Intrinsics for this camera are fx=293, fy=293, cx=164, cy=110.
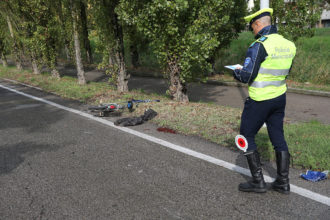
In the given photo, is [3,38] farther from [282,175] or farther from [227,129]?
[282,175]

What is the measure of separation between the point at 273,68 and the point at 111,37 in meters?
7.44

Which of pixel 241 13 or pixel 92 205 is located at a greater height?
pixel 241 13

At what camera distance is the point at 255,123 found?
11.3ft

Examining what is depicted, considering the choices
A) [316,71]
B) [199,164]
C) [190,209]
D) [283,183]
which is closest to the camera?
[190,209]

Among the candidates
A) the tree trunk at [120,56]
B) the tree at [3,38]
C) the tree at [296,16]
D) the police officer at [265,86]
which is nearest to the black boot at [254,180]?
the police officer at [265,86]

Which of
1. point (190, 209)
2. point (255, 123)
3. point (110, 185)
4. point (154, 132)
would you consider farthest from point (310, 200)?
point (154, 132)

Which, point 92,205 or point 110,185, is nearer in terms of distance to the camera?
point 92,205

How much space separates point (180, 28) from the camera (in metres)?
8.01

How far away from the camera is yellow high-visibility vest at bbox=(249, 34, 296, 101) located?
319 cm

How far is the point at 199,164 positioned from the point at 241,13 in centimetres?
1233

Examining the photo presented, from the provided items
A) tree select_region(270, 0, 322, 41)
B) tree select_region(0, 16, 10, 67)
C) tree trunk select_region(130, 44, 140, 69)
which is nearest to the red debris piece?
tree select_region(270, 0, 322, 41)

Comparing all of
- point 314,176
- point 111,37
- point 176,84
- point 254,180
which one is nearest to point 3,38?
point 111,37

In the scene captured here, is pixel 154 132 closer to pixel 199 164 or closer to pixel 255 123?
pixel 199 164

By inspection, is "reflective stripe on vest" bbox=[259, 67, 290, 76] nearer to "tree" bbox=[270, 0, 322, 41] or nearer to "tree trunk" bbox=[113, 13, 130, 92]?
"tree trunk" bbox=[113, 13, 130, 92]
